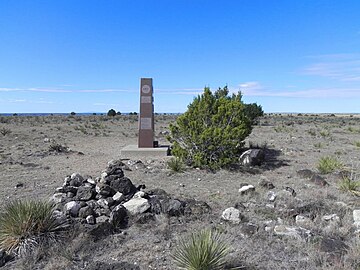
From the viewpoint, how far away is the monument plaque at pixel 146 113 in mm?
14039

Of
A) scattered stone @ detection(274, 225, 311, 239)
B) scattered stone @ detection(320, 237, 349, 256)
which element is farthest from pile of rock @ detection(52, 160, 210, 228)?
scattered stone @ detection(320, 237, 349, 256)

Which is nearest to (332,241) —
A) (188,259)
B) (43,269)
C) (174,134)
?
(188,259)

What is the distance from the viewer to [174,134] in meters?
10.8

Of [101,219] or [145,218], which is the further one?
[145,218]

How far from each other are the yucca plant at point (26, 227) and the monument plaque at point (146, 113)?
31.2ft

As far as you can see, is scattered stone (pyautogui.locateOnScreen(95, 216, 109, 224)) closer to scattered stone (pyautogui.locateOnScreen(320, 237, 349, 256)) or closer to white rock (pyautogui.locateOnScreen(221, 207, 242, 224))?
white rock (pyautogui.locateOnScreen(221, 207, 242, 224))

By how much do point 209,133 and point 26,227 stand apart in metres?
6.51

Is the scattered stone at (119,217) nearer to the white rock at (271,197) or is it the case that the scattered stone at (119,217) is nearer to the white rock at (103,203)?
the white rock at (103,203)

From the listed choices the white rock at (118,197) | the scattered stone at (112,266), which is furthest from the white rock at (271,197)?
the scattered stone at (112,266)

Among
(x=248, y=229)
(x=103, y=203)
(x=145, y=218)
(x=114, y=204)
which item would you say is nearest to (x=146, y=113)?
(x=114, y=204)

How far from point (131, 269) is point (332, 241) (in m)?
2.92

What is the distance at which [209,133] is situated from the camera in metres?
9.77

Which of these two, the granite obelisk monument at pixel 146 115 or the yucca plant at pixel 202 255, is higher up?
the granite obelisk monument at pixel 146 115

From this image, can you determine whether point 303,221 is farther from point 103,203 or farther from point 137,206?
point 103,203
